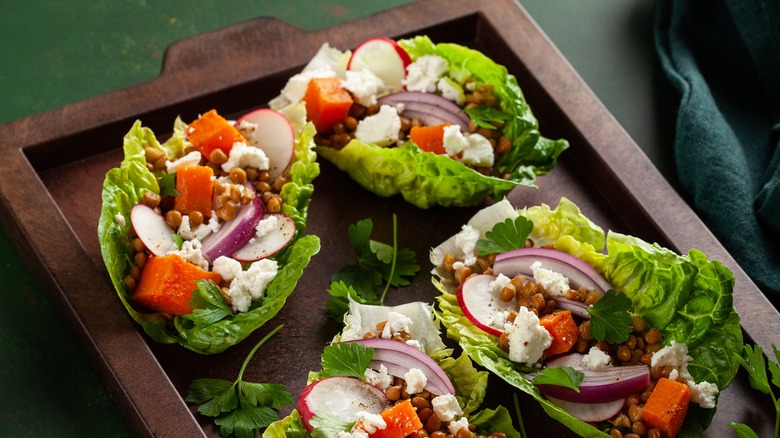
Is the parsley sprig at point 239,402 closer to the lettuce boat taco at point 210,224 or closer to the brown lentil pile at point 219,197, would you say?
the lettuce boat taco at point 210,224

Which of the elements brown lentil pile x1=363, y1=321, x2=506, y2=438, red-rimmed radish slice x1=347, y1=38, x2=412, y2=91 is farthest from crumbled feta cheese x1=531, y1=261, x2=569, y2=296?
red-rimmed radish slice x1=347, y1=38, x2=412, y2=91

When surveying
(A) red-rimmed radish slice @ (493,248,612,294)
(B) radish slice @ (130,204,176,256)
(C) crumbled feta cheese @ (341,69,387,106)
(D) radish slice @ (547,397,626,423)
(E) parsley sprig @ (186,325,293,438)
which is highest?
(C) crumbled feta cheese @ (341,69,387,106)

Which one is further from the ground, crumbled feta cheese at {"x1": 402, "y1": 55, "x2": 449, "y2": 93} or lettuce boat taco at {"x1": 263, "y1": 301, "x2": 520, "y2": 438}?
crumbled feta cheese at {"x1": 402, "y1": 55, "x2": 449, "y2": 93}

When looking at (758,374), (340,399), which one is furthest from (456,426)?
(758,374)

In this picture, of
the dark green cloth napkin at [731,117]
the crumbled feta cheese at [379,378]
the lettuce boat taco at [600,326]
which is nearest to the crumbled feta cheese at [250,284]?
the crumbled feta cheese at [379,378]

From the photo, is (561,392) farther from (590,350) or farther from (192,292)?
(192,292)

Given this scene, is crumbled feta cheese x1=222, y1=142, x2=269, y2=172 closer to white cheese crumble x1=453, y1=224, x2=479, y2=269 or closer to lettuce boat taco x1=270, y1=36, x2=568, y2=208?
lettuce boat taco x1=270, y1=36, x2=568, y2=208
